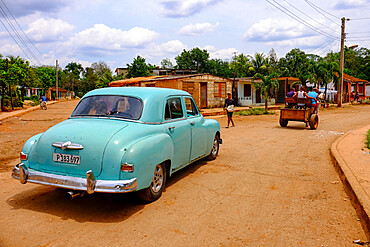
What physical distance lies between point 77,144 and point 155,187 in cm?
139

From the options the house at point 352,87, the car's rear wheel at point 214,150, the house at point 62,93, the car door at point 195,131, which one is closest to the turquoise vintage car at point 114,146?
the car door at point 195,131

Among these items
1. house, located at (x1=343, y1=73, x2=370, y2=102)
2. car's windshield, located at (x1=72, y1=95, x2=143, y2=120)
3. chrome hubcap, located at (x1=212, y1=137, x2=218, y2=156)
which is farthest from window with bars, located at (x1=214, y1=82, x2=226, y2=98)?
car's windshield, located at (x1=72, y1=95, x2=143, y2=120)

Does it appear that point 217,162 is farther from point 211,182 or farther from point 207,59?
point 207,59

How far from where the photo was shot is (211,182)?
6.04m

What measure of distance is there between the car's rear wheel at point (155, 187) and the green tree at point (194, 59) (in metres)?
52.3

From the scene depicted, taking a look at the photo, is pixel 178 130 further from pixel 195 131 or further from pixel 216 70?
pixel 216 70

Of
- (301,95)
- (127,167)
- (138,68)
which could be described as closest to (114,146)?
(127,167)

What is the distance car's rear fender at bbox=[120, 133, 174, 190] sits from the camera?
4.21m

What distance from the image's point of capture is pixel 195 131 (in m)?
6.34

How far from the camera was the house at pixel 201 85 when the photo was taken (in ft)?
80.5

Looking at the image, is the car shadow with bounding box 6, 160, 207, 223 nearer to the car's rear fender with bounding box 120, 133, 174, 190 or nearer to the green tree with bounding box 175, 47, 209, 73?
the car's rear fender with bounding box 120, 133, 174, 190

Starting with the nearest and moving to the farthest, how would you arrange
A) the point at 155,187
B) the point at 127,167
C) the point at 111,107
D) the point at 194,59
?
1. the point at 127,167
2. the point at 155,187
3. the point at 111,107
4. the point at 194,59

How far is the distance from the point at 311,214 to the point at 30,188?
4586 mm

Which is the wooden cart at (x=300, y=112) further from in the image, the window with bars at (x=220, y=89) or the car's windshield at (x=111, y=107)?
the window with bars at (x=220, y=89)
